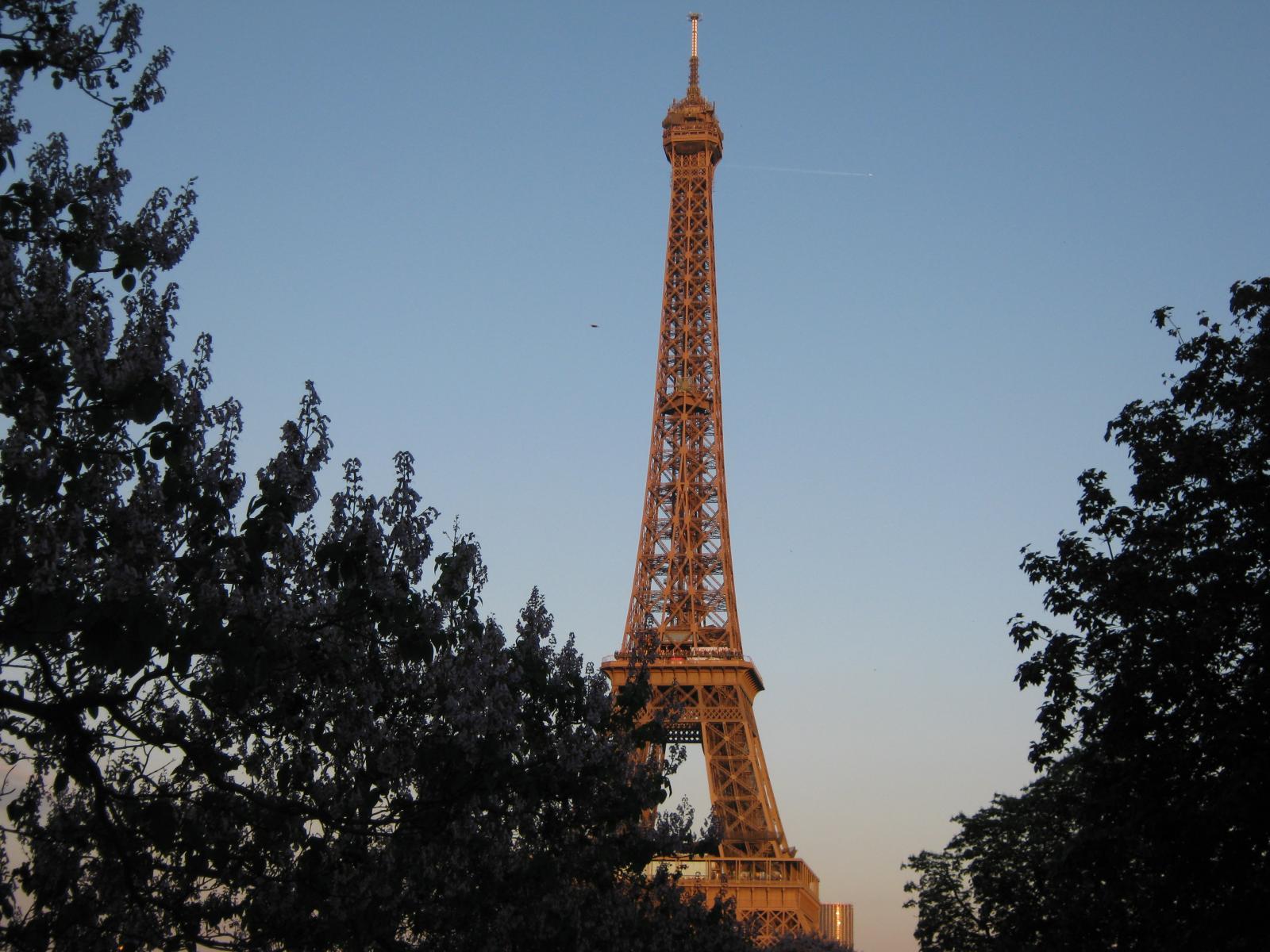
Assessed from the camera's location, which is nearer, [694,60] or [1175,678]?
[1175,678]

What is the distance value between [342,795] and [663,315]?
238 ft

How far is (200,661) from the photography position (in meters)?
13.0

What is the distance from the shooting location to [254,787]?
49.9 ft

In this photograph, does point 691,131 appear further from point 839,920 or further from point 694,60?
point 839,920

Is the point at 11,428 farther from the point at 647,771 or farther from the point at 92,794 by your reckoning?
the point at 647,771

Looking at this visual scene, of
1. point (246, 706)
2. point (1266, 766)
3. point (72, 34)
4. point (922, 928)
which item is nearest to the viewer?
point (72, 34)

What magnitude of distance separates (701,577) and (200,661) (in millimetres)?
68903

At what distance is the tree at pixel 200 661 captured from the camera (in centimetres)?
1086

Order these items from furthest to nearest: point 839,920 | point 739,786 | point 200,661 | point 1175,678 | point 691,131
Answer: point 839,920, point 691,131, point 739,786, point 1175,678, point 200,661

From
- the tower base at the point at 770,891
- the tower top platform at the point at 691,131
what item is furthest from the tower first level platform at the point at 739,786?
the tower top platform at the point at 691,131

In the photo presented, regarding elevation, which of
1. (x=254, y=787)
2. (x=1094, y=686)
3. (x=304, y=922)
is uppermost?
(x=1094, y=686)

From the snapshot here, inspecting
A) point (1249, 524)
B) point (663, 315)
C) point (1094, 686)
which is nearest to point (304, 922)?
point (1094, 686)

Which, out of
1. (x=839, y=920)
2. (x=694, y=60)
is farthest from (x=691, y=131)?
(x=839, y=920)

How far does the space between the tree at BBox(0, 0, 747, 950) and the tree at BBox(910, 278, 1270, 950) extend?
7051 mm
